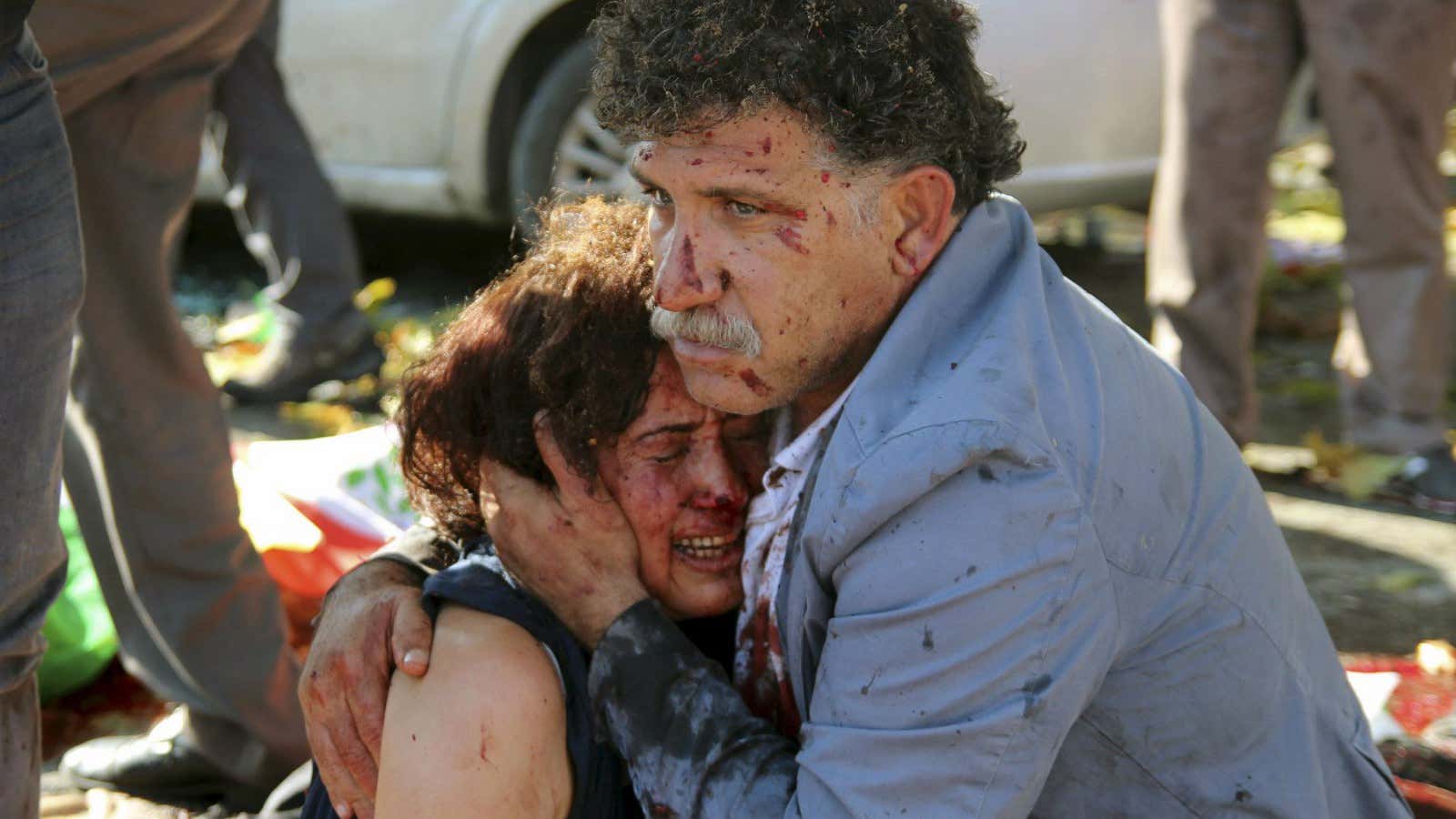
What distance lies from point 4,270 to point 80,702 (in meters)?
1.81

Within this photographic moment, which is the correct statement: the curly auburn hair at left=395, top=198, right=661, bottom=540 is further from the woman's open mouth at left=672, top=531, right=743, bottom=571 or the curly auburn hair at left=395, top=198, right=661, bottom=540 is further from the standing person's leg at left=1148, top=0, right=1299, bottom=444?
the standing person's leg at left=1148, top=0, right=1299, bottom=444

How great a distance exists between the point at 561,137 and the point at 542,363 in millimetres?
3704

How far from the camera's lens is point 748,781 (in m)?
1.84

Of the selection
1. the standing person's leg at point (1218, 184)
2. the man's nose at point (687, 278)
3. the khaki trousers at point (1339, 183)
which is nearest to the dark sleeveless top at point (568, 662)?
the man's nose at point (687, 278)

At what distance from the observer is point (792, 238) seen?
1.91m

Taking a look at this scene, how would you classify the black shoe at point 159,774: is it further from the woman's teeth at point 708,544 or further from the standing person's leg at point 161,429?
the woman's teeth at point 708,544

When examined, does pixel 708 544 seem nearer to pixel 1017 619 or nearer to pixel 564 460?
pixel 564 460

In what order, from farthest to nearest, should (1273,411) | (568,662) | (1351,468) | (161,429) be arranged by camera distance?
(1273,411)
(1351,468)
(161,429)
(568,662)

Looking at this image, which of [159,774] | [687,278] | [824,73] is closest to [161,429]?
[159,774]

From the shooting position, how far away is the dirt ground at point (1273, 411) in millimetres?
3734

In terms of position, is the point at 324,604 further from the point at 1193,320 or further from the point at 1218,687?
the point at 1193,320

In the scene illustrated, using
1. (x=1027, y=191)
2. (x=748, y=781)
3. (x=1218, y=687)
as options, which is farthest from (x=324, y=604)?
(x=1027, y=191)

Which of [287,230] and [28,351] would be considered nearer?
[28,351]

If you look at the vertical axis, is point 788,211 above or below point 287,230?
above
